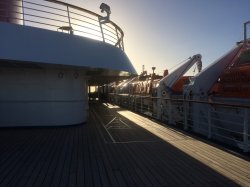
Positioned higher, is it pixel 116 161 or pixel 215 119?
pixel 215 119

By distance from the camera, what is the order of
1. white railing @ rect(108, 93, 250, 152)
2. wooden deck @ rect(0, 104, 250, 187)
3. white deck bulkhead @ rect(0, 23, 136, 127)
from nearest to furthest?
1. wooden deck @ rect(0, 104, 250, 187)
2. white railing @ rect(108, 93, 250, 152)
3. white deck bulkhead @ rect(0, 23, 136, 127)

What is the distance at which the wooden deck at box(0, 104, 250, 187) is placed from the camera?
4.97 meters

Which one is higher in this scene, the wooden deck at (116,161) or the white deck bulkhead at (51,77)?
the white deck bulkhead at (51,77)

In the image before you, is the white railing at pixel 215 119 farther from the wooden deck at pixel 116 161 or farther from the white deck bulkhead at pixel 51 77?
the white deck bulkhead at pixel 51 77

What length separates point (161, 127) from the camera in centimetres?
Answer: 1128

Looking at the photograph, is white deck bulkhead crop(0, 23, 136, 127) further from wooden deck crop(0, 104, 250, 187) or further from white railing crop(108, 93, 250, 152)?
white railing crop(108, 93, 250, 152)

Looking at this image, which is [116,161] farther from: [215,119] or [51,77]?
[51,77]

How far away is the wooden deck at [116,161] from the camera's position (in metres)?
4.97

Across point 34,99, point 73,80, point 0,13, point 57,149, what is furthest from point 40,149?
point 0,13

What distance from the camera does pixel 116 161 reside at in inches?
243

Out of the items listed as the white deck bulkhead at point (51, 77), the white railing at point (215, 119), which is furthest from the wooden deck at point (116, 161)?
the white deck bulkhead at point (51, 77)

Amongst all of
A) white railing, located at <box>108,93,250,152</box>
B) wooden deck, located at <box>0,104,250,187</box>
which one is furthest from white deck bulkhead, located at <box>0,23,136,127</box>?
white railing, located at <box>108,93,250,152</box>

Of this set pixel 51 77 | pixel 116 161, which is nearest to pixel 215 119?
pixel 116 161

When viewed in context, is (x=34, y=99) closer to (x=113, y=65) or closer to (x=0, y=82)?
(x=0, y=82)
